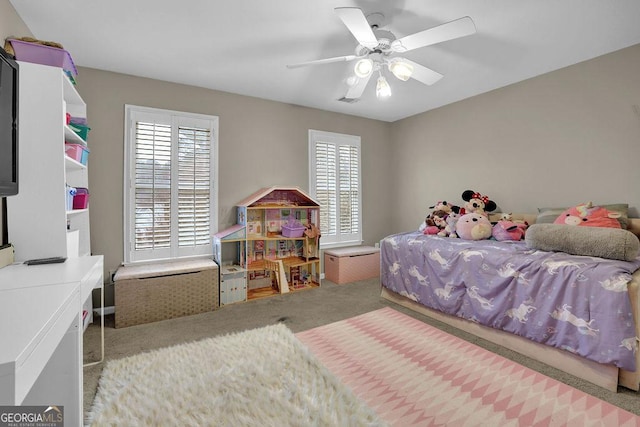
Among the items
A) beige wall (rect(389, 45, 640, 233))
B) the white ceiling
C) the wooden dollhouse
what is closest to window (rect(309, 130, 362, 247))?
the wooden dollhouse

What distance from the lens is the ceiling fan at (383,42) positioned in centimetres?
166

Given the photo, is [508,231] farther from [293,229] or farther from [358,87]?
[293,229]

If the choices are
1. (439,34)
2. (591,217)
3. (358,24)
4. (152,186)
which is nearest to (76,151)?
(152,186)

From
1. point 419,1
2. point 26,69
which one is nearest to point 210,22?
point 26,69

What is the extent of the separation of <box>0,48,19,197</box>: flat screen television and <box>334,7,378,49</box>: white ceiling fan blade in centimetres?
163

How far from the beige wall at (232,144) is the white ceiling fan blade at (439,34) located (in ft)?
6.89

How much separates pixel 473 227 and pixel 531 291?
0.95 metres

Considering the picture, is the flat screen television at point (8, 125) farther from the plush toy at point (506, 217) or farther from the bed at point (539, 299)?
the plush toy at point (506, 217)

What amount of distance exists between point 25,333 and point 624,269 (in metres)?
2.66

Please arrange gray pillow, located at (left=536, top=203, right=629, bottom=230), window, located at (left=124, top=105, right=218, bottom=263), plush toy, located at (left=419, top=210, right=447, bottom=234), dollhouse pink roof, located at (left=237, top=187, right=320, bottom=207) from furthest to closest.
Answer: dollhouse pink roof, located at (left=237, top=187, right=320, bottom=207)
plush toy, located at (left=419, top=210, right=447, bottom=234)
window, located at (left=124, top=105, right=218, bottom=263)
gray pillow, located at (left=536, top=203, right=629, bottom=230)

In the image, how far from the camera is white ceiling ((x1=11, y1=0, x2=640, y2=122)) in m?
1.93

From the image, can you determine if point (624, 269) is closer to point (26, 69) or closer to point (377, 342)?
point (377, 342)

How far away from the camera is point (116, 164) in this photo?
2.92m

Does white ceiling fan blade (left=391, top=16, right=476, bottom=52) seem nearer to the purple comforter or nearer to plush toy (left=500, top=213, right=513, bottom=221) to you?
the purple comforter
